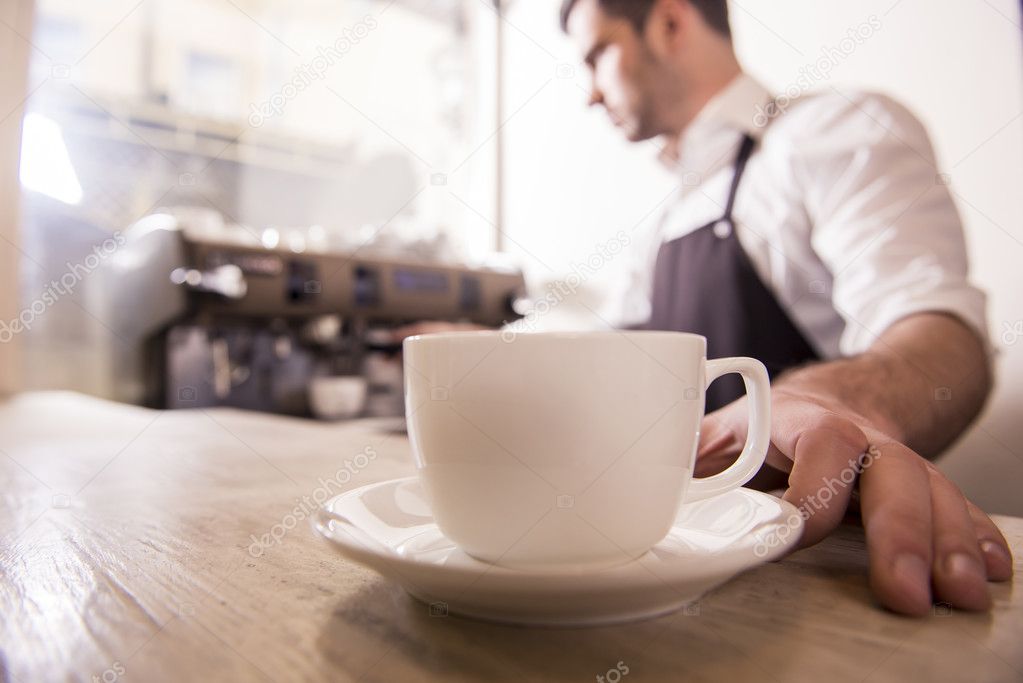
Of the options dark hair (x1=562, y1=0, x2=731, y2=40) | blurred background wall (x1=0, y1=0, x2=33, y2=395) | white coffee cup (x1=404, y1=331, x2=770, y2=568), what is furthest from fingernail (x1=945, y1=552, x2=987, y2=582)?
blurred background wall (x1=0, y1=0, x2=33, y2=395)

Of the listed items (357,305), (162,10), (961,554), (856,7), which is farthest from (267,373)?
(961,554)

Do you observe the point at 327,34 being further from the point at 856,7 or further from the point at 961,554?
the point at 961,554

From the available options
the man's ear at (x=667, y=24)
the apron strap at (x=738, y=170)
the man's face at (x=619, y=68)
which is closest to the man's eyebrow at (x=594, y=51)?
the man's face at (x=619, y=68)

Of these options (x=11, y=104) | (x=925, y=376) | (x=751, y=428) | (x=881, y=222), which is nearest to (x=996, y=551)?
(x=751, y=428)

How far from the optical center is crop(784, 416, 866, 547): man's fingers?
1.12 ft

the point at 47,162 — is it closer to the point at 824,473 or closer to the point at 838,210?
the point at 838,210

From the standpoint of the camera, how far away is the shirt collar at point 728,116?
133 cm

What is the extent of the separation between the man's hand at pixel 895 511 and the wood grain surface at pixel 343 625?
0.01m

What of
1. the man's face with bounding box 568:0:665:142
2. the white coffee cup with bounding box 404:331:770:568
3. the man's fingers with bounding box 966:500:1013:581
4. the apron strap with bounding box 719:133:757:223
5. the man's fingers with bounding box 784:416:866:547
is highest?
the man's face with bounding box 568:0:665:142

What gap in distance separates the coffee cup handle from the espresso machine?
1.31 m

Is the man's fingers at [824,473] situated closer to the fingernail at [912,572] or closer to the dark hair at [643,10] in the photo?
the fingernail at [912,572]

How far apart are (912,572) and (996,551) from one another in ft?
0.24

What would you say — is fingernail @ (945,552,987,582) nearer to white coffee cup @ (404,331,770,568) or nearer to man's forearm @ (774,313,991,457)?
white coffee cup @ (404,331,770,568)

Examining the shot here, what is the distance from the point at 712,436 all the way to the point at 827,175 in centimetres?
88
